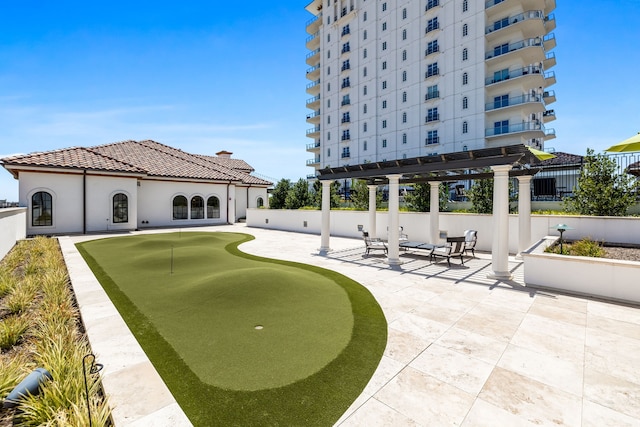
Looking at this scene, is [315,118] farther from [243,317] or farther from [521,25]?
[243,317]

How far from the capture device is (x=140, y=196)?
24.7m

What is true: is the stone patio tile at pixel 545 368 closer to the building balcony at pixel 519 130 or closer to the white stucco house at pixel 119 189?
the white stucco house at pixel 119 189

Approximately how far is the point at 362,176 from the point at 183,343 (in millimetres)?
10113

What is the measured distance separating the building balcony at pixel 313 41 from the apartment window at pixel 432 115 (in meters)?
28.8

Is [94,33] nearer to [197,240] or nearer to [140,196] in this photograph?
[197,240]

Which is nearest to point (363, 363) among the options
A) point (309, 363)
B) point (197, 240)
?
point (309, 363)

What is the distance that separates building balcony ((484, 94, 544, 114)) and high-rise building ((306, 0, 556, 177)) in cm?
11

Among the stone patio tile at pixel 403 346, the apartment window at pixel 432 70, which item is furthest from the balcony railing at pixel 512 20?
the stone patio tile at pixel 403 346

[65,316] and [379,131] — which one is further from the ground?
[379,131]

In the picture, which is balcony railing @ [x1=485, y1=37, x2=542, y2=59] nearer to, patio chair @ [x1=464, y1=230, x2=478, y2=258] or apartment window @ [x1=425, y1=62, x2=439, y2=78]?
apartment window @ [x1=425, y1=62, x2=439, y2=78]

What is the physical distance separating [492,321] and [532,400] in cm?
259

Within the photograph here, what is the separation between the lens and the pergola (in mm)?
9094

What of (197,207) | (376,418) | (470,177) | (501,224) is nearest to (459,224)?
(470,177)

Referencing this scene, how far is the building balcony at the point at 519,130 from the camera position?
31594mm
